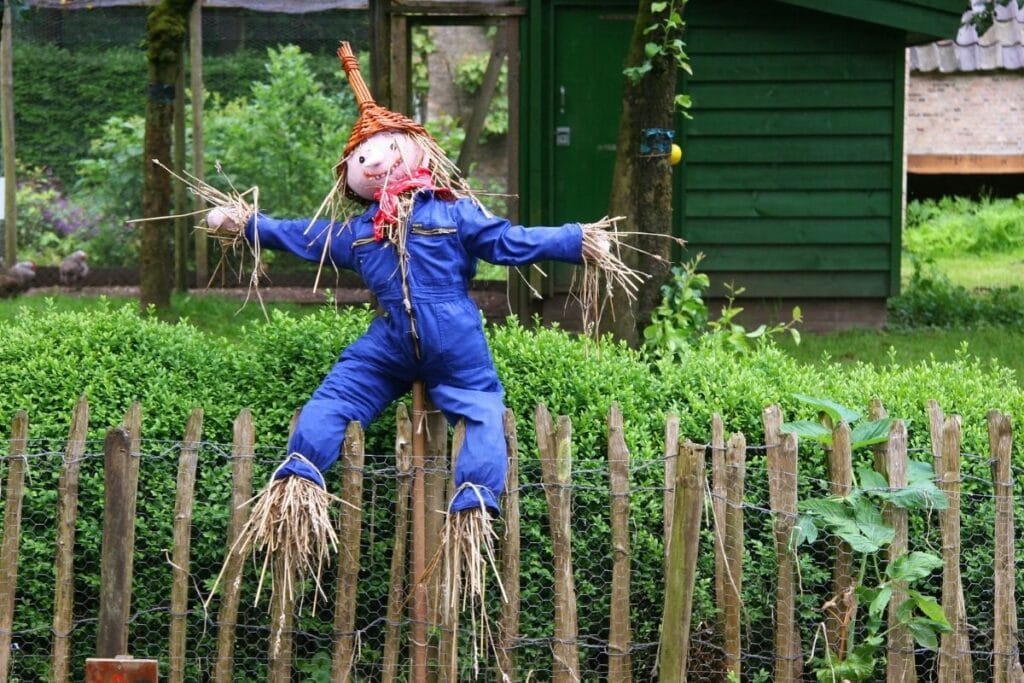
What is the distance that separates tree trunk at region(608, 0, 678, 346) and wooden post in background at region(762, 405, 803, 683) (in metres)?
2.53

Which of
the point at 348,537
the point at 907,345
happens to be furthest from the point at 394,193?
the point at 907,345

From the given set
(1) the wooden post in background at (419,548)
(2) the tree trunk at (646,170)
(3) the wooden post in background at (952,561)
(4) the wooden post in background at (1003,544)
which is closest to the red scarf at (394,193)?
(1) the wooden post in background at (419,548)

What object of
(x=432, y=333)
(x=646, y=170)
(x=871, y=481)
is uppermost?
(x=646, y=170)

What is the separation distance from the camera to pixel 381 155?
4516 millimetres

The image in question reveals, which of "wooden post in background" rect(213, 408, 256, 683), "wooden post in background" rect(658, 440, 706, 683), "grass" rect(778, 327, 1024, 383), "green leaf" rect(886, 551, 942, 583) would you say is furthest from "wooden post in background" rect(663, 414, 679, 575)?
"grass" rect(778, 327, 1024, 383)

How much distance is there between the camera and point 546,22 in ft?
33.0

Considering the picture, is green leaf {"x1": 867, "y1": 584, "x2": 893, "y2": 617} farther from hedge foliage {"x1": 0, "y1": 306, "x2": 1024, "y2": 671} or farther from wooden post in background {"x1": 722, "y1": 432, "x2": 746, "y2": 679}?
wooden post in background {"x1": 722, "y1": 432, "x2": 746, "y2": 679}

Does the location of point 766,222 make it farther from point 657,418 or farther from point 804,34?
point 657,418

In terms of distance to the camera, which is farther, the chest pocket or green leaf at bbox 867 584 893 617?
the chest pocket

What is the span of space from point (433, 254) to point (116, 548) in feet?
4.49

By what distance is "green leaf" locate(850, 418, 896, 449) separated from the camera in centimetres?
448

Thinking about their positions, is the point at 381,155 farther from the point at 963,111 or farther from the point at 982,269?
the point at 963,111

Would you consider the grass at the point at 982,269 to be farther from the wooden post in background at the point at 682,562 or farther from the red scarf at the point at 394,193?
the wooden post in background at the point at 682,562

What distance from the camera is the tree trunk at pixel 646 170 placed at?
7.04 metres
